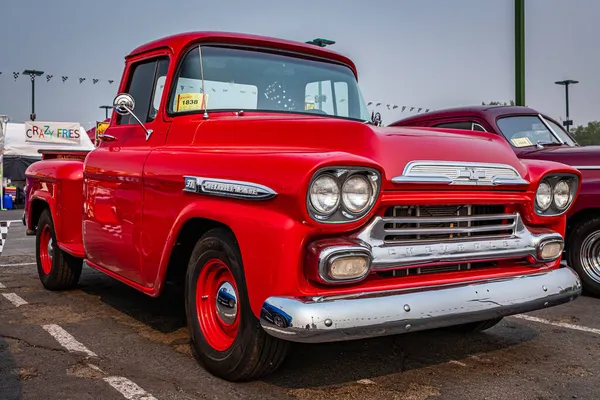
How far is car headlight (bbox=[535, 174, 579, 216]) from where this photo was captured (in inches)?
134

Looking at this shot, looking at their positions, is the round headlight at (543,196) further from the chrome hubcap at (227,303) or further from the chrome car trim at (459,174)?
the chrome hubcap at (227,303)

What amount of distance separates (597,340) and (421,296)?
186cm

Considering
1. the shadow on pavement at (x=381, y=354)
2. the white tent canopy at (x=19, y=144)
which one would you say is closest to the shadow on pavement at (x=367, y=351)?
the shadow on pavement at (x=381, y=354)


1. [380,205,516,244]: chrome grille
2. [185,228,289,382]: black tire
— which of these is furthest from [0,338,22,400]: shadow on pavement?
[380,205,516,244]: chrome grille

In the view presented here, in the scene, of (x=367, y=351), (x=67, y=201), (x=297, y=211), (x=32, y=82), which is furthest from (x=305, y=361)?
(x=32, y=82)

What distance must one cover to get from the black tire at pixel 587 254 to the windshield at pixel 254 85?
2.52 metres

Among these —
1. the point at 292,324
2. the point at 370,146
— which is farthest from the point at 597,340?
the point at 292,324

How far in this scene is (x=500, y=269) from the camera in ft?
10.6

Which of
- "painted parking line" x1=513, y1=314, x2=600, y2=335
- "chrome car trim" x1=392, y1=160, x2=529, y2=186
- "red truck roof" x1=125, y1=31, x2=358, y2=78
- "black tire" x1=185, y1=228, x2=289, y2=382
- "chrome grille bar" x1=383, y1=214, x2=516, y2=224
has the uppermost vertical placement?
"red truck roof" x1=125, y1=31, x2=358, y2=78

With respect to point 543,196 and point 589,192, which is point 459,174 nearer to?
point 543,196

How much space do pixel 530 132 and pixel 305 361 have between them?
393 cm

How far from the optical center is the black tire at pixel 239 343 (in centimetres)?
290

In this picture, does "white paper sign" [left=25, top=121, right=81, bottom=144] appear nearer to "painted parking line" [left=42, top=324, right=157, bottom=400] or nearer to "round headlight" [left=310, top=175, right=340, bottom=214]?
"painted parking line" [left=42, top=324, right=157, bottom=400]

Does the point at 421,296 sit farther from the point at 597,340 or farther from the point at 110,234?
the point at 110,234
